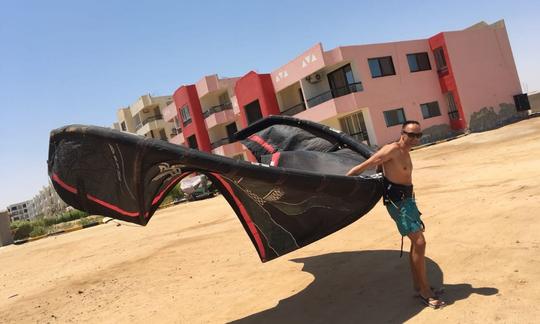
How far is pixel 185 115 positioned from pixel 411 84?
25.0 m

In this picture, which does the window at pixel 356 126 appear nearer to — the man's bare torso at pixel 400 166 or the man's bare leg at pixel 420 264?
the man's bare torso at pixel 400 166

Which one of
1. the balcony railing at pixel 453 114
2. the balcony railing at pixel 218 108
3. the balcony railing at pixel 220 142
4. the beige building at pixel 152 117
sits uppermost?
the beige building at pixel 152 117

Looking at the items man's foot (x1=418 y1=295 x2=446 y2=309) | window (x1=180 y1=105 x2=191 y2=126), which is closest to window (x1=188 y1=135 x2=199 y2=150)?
window (x1=180 y1=105 x2=191 y2=126)

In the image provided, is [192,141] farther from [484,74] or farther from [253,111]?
[484,74]

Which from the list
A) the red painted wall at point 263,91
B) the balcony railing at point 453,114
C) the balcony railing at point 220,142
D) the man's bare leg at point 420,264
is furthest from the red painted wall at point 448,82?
the man's bare leg at point 420,264

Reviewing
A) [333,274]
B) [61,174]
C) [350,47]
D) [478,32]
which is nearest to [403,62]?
[350,47]

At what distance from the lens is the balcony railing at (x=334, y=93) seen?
1163 inches

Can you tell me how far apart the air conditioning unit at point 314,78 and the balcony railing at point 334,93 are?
4.06 feet

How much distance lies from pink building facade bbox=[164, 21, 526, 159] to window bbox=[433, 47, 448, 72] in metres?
0.07

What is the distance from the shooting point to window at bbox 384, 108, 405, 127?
1168 inches

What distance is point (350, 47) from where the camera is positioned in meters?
29.3

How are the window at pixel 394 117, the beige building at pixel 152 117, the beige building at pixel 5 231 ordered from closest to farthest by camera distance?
the beige building at pixel 5 231, the window at pixel 394 117, the beige building at pixel 152 117

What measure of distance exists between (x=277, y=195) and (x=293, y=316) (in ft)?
5.08

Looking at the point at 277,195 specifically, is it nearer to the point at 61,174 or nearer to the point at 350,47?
the point at 61,174
